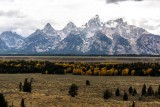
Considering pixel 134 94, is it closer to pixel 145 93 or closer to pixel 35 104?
pixel 145 93

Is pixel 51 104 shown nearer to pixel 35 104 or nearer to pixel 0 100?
pixel 35 104

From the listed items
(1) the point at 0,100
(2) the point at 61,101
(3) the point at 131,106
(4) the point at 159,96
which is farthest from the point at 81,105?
(4) the point at 159,96

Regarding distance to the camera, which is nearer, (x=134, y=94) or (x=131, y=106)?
(x=131, y=106)

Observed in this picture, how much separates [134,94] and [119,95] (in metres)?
4.82

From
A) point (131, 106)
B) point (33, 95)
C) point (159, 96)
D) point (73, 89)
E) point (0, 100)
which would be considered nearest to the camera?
point (0, 100)

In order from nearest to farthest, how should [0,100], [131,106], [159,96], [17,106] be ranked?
[0,100] < [17,106] < [131,106] < [159,96]

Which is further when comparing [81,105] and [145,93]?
[145,93]

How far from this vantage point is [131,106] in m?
80.3

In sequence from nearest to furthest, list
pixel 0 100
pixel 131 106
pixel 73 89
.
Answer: pixel 0 100 → pixel 131 106 → pixel 73 89

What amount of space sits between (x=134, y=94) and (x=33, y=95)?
36.5m

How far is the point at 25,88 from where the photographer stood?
102m

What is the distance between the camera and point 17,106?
73.6 meters

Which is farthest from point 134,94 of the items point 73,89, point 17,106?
point 17,106

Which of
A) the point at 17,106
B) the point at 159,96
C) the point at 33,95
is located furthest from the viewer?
the point at 159,96
